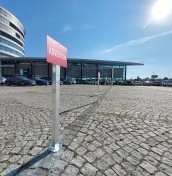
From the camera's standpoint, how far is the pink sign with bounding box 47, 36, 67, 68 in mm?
3047

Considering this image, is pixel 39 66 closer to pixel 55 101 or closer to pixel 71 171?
pixel 55 101

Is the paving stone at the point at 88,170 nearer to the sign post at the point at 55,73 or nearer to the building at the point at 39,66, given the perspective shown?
the sign post at the point at 55,73

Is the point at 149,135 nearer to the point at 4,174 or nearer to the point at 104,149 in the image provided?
the point at 104,149

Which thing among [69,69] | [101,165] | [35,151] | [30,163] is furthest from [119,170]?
[69,69]

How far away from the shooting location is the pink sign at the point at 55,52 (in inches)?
120

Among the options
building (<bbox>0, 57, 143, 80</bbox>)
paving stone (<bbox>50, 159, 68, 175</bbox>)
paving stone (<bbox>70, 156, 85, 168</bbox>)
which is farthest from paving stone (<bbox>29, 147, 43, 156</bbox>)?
building (<bbox>0, 57, 143, 80</bbox>)

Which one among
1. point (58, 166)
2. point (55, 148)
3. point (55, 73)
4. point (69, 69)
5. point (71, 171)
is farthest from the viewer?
point (69, 69)

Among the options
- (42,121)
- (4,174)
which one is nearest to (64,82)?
(42,121)

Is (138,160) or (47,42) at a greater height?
(47,42)

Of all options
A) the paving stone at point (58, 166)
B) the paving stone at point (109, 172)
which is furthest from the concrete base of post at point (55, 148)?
the paving stone at point (109, 172)

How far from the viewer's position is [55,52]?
3.30m

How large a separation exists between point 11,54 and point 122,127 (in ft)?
288

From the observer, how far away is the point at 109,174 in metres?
2.77

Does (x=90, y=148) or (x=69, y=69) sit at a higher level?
(x=69, y=69)
